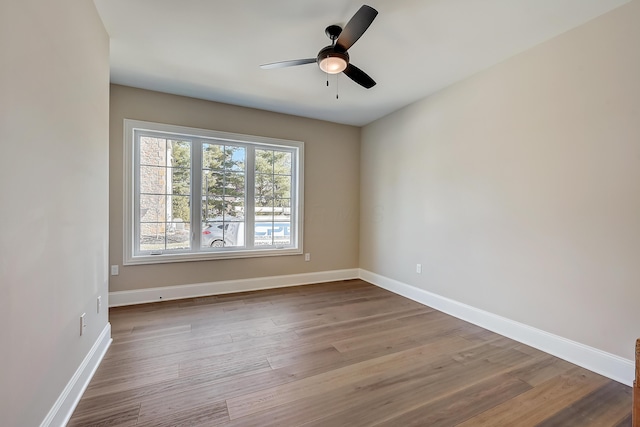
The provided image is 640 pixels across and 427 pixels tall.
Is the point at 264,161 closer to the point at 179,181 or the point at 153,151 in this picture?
the point at 179,181

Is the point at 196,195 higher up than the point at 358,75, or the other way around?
the point at 358,75

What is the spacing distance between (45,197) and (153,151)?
2431 mm

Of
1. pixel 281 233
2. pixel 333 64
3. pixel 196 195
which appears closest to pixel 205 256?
pixel 196 195

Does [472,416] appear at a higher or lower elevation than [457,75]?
lower

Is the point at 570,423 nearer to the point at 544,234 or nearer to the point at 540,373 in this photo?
the point at 540,373

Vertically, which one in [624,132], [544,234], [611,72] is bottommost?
[544,234]

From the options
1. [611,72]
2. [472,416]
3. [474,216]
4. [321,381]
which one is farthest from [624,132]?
[321,381]

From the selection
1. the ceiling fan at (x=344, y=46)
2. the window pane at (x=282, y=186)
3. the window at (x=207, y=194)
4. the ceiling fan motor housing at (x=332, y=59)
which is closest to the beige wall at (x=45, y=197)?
the ceiling fan at (x=344, y=46)

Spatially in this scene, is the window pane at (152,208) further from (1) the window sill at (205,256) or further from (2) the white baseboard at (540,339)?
(2) the white baseboard at (540,339)

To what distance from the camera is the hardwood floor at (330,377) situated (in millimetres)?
1592

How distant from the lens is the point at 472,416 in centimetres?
160

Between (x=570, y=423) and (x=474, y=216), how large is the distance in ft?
6.05

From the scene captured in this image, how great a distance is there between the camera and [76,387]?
5.48 feet

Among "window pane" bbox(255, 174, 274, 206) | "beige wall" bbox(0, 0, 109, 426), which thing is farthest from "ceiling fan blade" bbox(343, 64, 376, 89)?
"window pane" bbox(255, 174, 274, 206)
